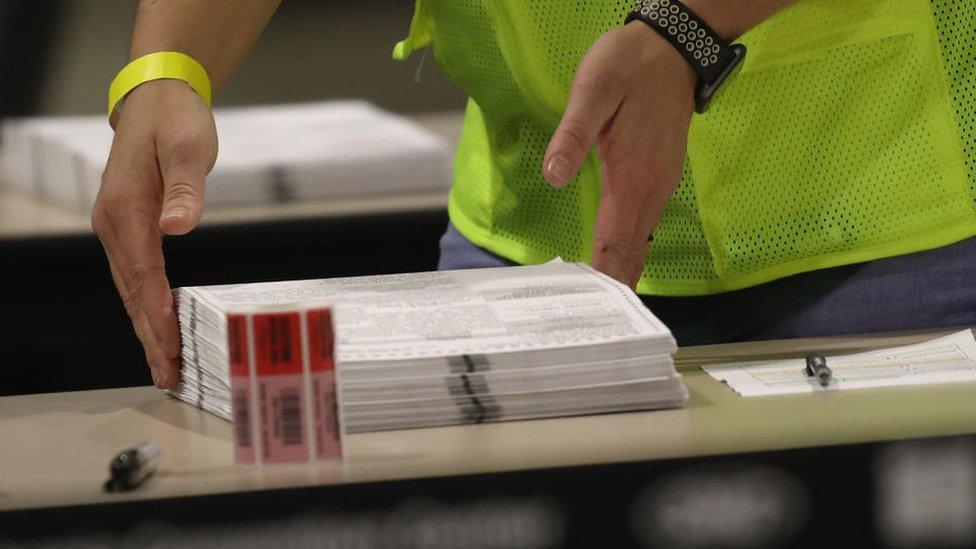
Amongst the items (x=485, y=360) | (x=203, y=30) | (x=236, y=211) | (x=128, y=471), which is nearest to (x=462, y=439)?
(x=485, y=360)

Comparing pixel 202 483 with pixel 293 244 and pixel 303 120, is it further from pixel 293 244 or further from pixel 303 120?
pixel 303 120

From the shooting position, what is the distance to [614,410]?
908 millimetres

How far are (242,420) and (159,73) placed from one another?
48 centimetres

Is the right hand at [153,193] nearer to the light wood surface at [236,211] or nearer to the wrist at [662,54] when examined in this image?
the wrist at [662,54]

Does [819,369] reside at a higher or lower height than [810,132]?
lower

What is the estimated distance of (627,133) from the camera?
1.05 m

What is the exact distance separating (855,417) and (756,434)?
0.07m

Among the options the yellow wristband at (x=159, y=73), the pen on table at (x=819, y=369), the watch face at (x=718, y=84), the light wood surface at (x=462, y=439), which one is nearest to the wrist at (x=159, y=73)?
the yellow wristband at (x=159, y=73)

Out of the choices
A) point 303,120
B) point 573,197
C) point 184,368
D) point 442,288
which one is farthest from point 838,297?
point 303,120

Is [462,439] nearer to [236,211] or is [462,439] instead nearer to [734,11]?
[734,11]

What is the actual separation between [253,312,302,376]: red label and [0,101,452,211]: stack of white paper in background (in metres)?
1.54

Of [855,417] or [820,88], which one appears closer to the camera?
[855,417]

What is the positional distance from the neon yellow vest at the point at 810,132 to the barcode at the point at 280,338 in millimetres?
522

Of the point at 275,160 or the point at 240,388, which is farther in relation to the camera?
the point at 275,160
